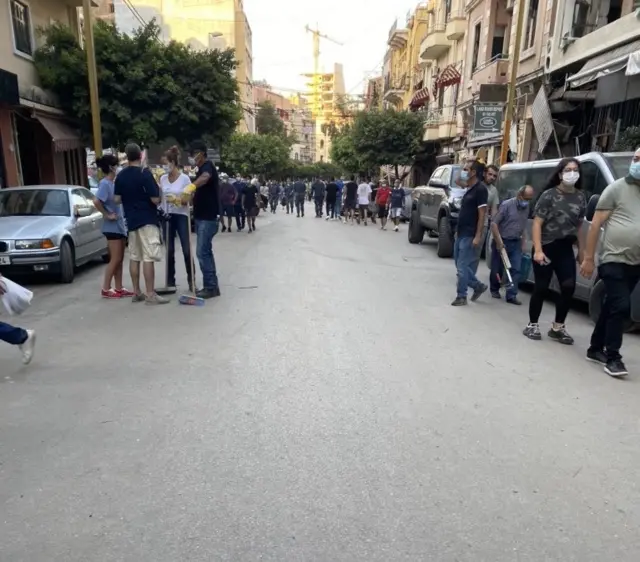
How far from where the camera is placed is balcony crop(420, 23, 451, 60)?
30.3 meters

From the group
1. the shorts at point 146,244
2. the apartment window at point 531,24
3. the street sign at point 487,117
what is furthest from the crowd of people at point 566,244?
the apartment window at point 531,24

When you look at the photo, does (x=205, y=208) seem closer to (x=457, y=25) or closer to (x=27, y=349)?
(x=27, y=349)

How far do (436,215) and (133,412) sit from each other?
994 centimetres

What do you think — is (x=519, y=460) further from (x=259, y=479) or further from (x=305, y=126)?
(x=305, y=126)

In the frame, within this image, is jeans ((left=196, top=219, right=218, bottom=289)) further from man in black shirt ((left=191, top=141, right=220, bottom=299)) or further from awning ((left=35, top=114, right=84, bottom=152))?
awning ((left=35, top=114, right=84, bottom=152))

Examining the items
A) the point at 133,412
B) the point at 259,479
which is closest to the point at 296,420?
the point at 259,479

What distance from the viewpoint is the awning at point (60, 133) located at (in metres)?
14.4

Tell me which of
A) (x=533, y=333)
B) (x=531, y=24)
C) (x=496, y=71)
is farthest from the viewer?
(x=496, y=71)

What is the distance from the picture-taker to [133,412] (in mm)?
3801

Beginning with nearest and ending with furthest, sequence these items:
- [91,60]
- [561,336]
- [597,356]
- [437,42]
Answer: [597,356], [561,336], [91,60], [437,42]

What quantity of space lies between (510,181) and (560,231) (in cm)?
430

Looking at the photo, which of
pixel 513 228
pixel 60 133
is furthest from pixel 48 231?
pixel 60 133

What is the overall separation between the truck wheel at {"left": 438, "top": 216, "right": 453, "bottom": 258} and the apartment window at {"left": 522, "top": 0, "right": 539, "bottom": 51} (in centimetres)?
1097

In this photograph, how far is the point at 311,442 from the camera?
135 inches
